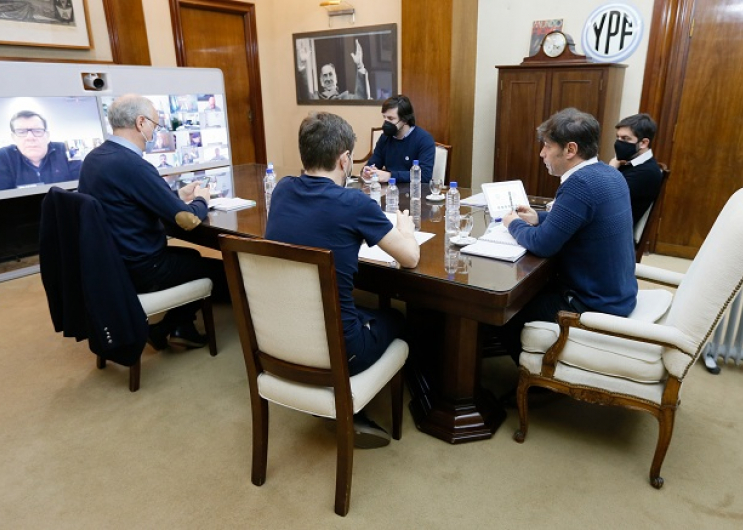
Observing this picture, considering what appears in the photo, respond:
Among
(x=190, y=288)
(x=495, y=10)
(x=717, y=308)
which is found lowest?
(x=190, y=288)

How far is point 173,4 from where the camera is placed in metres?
4.69

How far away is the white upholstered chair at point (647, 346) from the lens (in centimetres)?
151

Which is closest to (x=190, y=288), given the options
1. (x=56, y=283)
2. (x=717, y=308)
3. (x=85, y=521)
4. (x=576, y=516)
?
(x=56, y=283)

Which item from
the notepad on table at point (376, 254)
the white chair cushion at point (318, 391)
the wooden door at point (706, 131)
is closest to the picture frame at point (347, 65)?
the wooden door at point (706, 131)

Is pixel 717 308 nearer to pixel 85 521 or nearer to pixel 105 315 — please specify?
pixel 85 521

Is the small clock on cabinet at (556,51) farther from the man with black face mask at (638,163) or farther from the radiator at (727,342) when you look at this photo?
the radiator at (727,342)

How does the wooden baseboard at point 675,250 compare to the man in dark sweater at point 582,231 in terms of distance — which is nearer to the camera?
the man in dark sweater at point 582,231

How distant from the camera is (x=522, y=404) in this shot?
1845 mm

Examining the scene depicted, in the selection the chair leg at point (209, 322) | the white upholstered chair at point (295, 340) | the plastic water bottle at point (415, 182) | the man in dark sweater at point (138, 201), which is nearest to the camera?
the white upholstered chair at point (295, 340)

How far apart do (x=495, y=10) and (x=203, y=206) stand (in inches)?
124

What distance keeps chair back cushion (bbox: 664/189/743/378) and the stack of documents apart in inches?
20.7

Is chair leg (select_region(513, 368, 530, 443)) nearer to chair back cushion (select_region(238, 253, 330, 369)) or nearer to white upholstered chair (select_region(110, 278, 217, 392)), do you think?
chair back cushion (select_region(238, 253, 330, 369))

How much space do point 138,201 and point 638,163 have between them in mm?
2312

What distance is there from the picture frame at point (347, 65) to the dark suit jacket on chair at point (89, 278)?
3.53 meters
